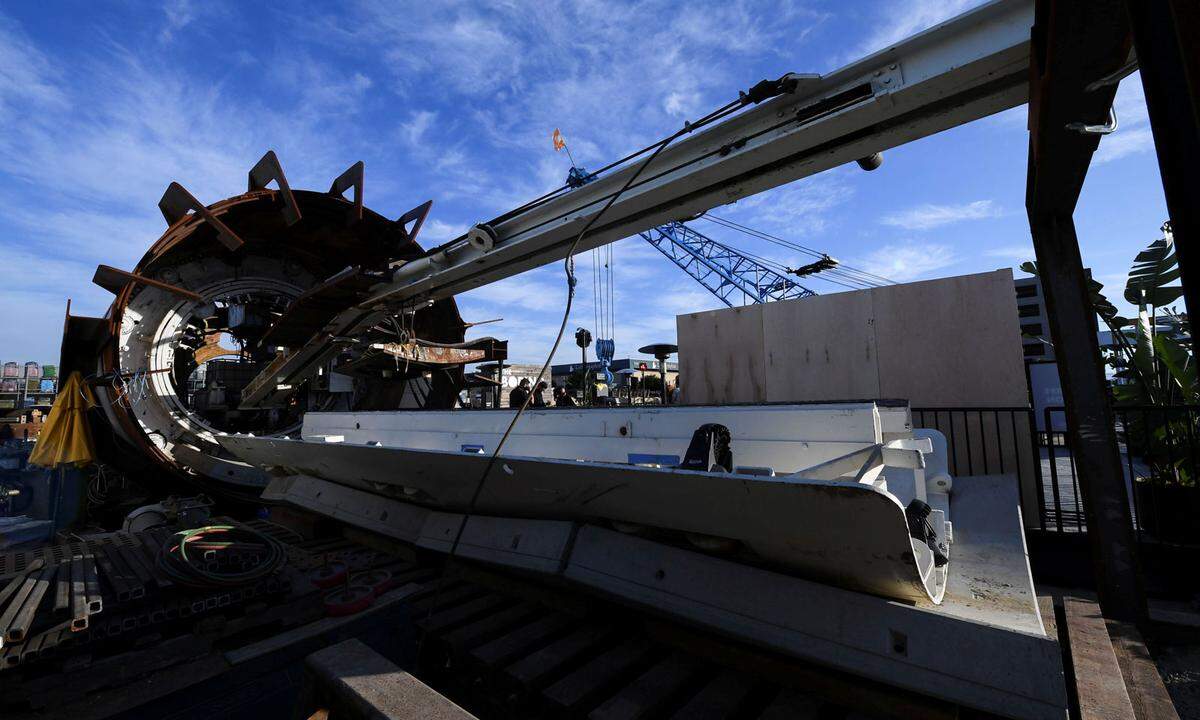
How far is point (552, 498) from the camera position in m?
2.56

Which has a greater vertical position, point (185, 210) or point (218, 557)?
point (185, 210)

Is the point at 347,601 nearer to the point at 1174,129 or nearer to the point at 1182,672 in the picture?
the point at 1174,129

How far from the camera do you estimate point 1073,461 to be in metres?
3.27

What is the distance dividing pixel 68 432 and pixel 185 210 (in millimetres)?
3359

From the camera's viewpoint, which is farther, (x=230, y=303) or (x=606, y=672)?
(x=230, y=303)

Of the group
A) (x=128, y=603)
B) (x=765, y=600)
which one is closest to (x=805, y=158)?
(x=765, y=600)

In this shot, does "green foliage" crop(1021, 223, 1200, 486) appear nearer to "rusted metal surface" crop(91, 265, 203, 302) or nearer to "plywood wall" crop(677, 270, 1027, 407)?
"plywood wall" crop(677, 270, 1027, 407)

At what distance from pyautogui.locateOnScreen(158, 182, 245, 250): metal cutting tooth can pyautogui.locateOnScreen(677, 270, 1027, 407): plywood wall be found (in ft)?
Result: 21.8

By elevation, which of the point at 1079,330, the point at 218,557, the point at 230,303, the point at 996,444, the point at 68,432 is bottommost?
the point at 218,557

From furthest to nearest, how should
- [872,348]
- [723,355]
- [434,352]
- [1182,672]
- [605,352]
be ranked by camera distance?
[605,352] → [723,355] → [872,348] → [434,352] → [1182,672]

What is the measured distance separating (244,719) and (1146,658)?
4.13m

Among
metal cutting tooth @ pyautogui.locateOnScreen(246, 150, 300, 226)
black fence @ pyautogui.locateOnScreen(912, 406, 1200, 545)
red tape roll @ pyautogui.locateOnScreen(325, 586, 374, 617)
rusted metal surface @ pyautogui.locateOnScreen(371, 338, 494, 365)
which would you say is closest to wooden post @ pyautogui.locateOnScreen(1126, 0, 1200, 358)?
black fence @ pyautogui.locateOnScreen(912, 406, 1200, 545)

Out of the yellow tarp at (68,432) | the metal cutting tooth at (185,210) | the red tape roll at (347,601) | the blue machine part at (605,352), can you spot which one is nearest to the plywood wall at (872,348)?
the red tape roll at (347,601)

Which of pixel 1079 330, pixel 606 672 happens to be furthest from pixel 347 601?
pixel 1079 330
